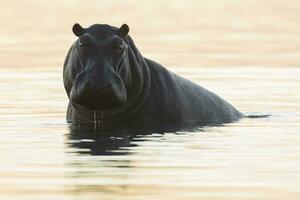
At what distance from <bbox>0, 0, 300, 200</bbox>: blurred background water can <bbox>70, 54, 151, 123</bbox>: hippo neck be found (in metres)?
0.40

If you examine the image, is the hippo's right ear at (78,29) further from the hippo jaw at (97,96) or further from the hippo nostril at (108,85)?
the hippo nostril at (108,85)

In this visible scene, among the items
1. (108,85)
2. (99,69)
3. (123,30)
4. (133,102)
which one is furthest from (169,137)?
(123,30)

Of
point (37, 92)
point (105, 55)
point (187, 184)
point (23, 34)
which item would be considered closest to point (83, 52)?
point (105, 55)

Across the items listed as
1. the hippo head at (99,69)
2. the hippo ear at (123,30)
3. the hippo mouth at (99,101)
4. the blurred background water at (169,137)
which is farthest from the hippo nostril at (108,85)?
the hippo ear at (123,30)

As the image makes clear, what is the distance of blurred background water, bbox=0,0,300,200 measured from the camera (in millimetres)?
13656

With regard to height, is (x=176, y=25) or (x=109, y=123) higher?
(x=176, y=25)

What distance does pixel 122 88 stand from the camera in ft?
60.0

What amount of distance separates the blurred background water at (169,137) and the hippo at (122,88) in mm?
386

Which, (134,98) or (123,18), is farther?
(123,18)

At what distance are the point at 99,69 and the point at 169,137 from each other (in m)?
1.03

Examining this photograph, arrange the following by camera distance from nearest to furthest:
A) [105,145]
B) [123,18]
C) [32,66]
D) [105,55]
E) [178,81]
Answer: [105,145] → [105,55] → [178,81] → [32,66] → [123,18]

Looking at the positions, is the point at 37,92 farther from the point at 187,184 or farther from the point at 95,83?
the point at 187,184

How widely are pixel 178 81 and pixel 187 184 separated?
6116 millimetres

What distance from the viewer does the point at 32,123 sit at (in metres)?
19.8
